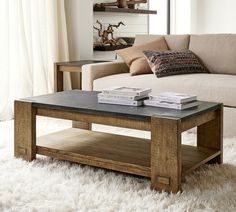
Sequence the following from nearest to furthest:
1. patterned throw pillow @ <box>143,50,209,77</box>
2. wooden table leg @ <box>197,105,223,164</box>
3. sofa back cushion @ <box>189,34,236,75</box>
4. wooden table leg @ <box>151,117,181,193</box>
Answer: wooden table leg @ <box>151,117,181,193</box> < wooden table leg @ <box>197,105,223,164</box> < patterned throw pillow @ <box>143,50,209,77</box> < sofa back cushion @ <box>189,34,236,75</box>

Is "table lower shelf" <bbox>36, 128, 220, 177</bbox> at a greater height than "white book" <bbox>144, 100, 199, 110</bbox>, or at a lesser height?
lesser

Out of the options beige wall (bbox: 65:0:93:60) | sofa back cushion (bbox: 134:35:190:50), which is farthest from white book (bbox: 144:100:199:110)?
beige wall (bbox: 65:0:93:60)

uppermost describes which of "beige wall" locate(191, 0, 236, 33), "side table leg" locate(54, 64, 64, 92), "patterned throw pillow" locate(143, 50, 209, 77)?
"beige wall" locate(191, 0, 236, 33)

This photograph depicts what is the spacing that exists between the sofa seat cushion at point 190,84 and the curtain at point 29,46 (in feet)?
2.73

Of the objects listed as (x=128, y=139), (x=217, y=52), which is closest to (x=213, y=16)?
(x=217, y=52)

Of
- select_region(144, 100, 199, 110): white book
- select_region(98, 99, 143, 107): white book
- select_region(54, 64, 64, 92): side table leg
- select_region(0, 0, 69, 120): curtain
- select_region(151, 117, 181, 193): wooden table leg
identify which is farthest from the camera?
select_region(54, 64, 64, 92): side table leg

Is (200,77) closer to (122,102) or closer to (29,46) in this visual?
(122,102)

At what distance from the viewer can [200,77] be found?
3.62m

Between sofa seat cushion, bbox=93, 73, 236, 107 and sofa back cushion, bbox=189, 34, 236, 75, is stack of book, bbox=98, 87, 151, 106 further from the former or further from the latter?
sofa back cushion, bbox=189, 34, 236, 75

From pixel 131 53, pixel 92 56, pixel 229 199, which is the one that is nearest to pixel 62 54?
pixel 92 56

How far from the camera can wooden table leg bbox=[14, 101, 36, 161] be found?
267 centimetres

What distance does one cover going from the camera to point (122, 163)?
235 cm

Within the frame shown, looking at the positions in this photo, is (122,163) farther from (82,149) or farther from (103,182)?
(82,149)

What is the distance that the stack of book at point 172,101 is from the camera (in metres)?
2.39
